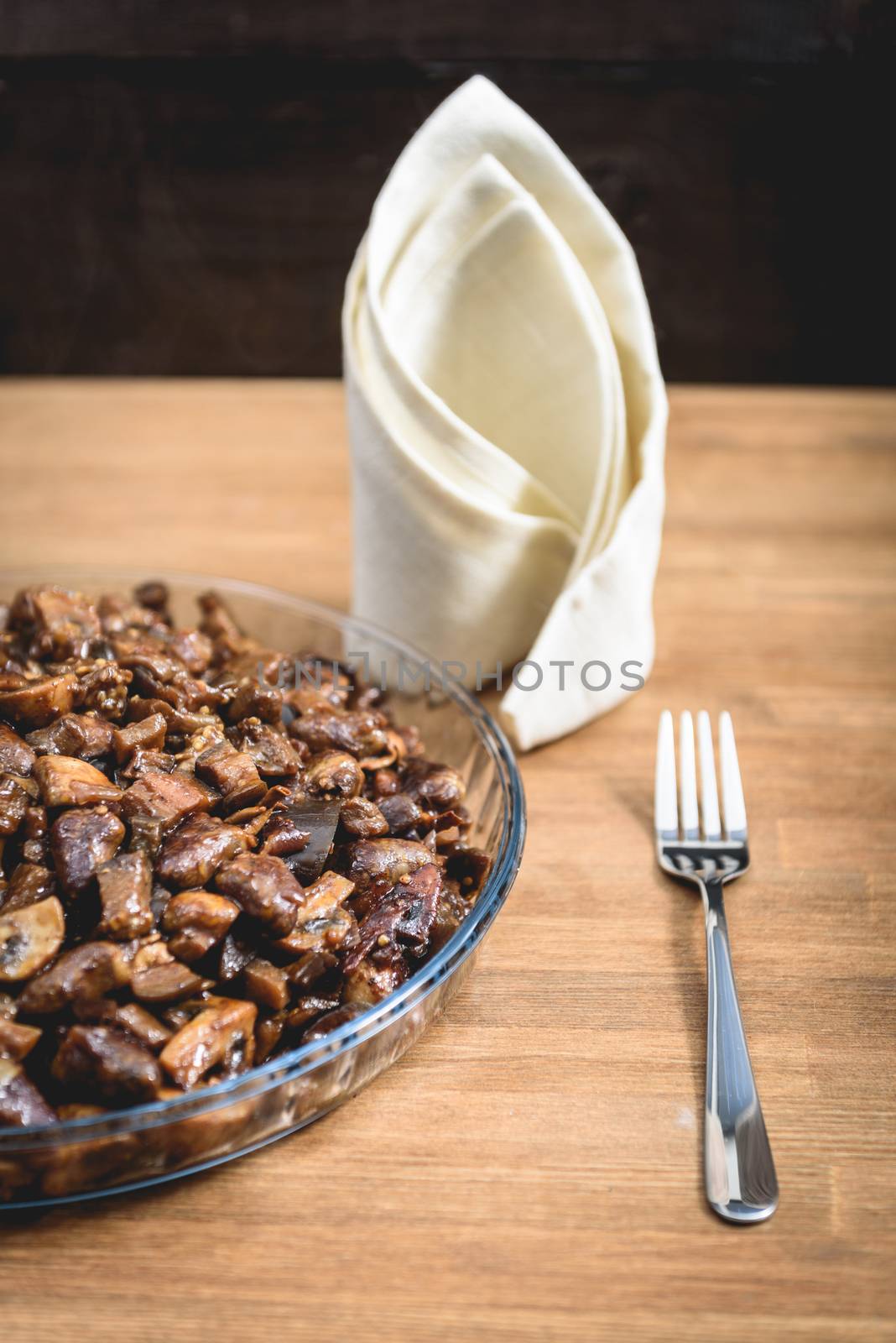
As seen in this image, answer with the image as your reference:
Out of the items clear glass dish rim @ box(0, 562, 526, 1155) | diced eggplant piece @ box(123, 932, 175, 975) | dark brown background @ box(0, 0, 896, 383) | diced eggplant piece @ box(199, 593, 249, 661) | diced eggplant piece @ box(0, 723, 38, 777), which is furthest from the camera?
dark brown background @ box(0, 0, 896, 383)

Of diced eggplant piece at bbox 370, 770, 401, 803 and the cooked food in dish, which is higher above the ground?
the cooked food in dish

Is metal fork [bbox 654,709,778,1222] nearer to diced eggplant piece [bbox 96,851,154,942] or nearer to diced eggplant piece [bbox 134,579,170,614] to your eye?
diced eggplant piece [bbox 96,851,154,942]

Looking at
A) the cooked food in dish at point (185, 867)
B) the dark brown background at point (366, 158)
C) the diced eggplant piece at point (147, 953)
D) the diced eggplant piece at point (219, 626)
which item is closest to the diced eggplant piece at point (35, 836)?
the cooked food in dish at point (185, 867)

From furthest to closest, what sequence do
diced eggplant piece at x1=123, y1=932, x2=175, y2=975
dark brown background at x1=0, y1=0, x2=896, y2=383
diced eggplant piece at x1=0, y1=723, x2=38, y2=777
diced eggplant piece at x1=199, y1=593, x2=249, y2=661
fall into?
dark brown background at x1=0, y1=0, x2=896, y2=383 → diced eggplant piece at x1=199, y1=593, x2=249, y2=661 → diced eggplant piece at x1=0, y1=723, x2=38, y2=777 → diced eggplant piece at x1=123, y1=932, x2=175, y2=975

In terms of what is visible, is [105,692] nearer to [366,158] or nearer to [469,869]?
[469,869]

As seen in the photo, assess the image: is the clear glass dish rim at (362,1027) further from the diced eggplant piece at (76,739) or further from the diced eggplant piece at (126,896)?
the diced eggplant piece at (76,739)

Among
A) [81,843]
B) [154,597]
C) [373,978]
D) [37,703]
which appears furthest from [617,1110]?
[154,597]

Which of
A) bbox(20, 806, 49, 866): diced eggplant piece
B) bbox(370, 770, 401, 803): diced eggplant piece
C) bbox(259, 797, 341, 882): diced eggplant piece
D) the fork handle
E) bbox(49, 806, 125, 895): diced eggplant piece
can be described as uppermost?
bbox(49, 806, 125, 895): diced eggplant piece

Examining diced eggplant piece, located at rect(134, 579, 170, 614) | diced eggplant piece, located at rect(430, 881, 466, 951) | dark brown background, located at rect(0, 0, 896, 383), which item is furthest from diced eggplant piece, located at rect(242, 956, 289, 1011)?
dark brown background, located at rect(0, 0, 896, 383)
